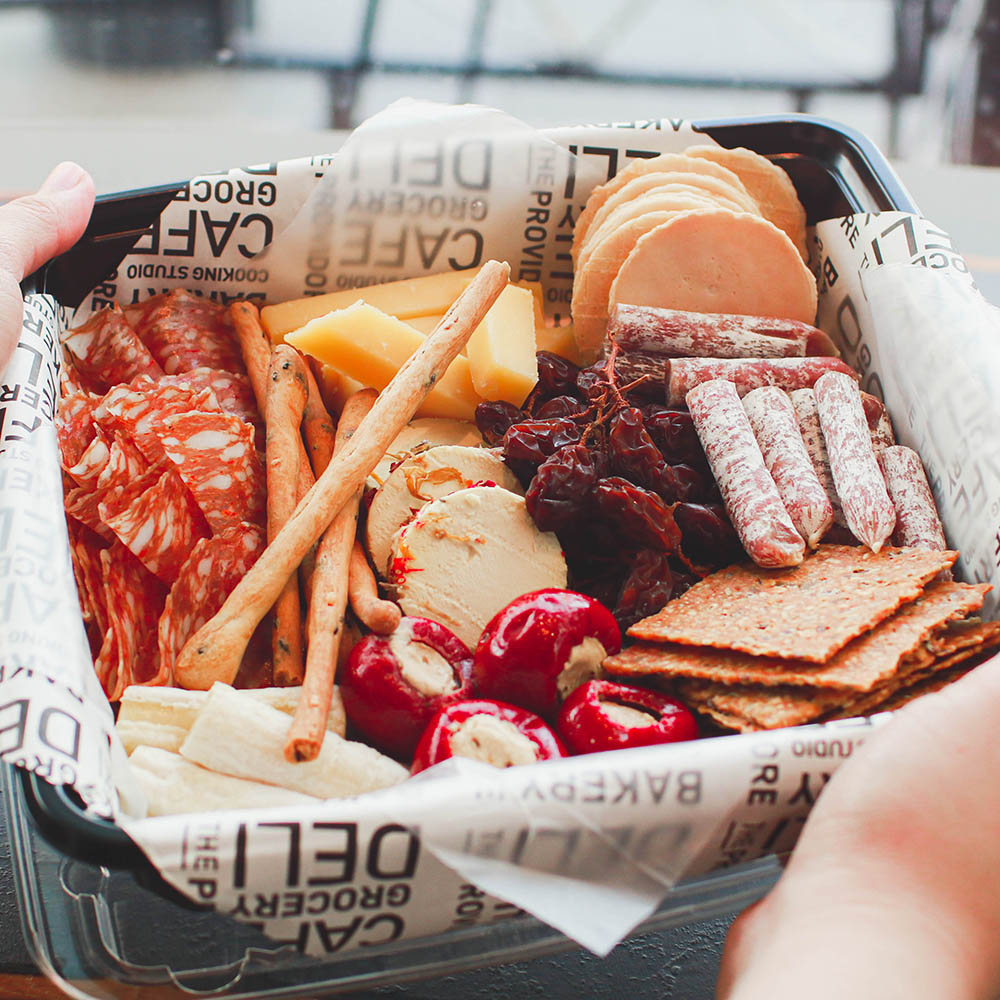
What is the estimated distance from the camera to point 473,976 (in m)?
1.04

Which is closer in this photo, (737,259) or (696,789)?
(696,789)

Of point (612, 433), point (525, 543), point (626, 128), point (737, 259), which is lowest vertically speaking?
point (525, 543)

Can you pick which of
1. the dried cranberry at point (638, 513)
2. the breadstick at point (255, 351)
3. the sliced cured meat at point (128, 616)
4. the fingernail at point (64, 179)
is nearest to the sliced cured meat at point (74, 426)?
the sliced cured meat at point (128, 616)

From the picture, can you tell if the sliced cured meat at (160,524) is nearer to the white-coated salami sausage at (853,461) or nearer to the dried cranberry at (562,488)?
the dried cranberry at (562,488)

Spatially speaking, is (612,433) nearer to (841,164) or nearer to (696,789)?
(696,789)

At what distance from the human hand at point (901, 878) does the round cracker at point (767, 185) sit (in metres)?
1.04

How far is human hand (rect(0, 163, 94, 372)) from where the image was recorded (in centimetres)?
129

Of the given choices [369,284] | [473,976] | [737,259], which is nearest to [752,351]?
[737,259]

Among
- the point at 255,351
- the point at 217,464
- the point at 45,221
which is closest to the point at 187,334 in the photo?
the point at 255,351

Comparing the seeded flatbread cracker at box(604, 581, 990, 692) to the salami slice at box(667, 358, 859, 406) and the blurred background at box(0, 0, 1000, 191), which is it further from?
the blurred background at box(0, 0, 1000, 191)

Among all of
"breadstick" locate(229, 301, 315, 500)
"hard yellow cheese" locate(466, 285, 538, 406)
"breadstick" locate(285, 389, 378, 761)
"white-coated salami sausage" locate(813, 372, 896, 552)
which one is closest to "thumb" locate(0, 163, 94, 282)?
"breadstick" locate(229, 301, 315, 500)

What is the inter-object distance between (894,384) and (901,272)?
16cm

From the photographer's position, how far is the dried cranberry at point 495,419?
143cm

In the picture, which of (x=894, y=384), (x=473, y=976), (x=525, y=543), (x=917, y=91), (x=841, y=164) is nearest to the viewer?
(x=473, y=976)
